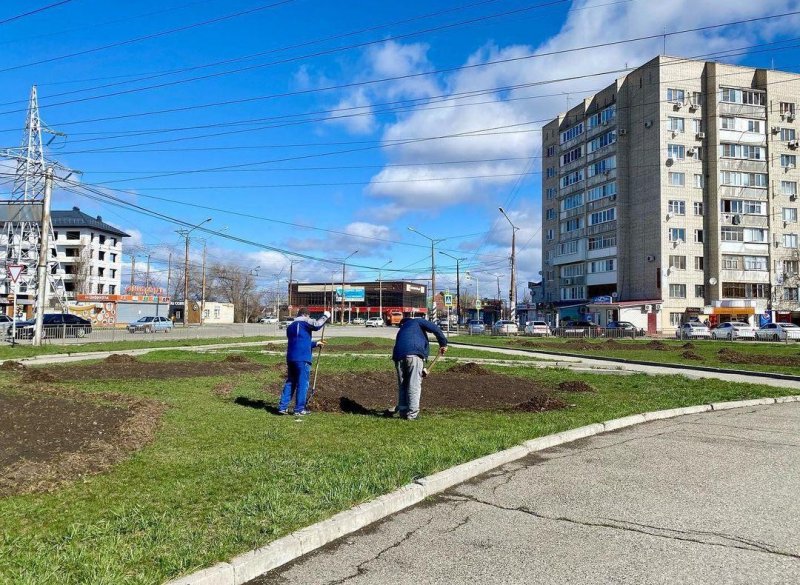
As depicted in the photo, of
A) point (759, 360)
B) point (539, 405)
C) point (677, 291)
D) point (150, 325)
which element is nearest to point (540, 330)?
point (677, 291)

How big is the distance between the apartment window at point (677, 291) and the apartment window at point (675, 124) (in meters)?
16.9

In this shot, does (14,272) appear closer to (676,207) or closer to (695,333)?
(695,333)

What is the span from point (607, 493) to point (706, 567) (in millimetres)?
1712

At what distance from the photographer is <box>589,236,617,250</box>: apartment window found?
2805 inches

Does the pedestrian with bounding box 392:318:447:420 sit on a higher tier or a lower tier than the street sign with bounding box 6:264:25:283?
lower

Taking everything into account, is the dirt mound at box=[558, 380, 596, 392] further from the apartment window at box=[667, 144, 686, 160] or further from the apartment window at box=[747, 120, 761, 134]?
the apartment window at box=[747, 120, 761, 134]

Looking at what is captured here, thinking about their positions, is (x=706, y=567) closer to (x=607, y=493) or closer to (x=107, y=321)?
(x=607, y=493)

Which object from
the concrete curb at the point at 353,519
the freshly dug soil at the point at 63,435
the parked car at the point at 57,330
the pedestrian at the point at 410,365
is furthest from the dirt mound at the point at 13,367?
the parked car at the point at 57,330

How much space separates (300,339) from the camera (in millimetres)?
9430

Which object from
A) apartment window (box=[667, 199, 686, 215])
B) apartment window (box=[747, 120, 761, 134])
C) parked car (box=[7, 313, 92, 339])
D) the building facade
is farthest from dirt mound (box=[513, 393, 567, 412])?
the building facade

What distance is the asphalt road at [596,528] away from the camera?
3.82 meters

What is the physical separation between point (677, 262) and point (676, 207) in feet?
19.7

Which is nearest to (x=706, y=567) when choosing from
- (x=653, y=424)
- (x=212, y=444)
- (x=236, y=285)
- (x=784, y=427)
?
(x=212, y=444)

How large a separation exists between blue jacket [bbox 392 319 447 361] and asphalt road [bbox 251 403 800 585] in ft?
9.17
